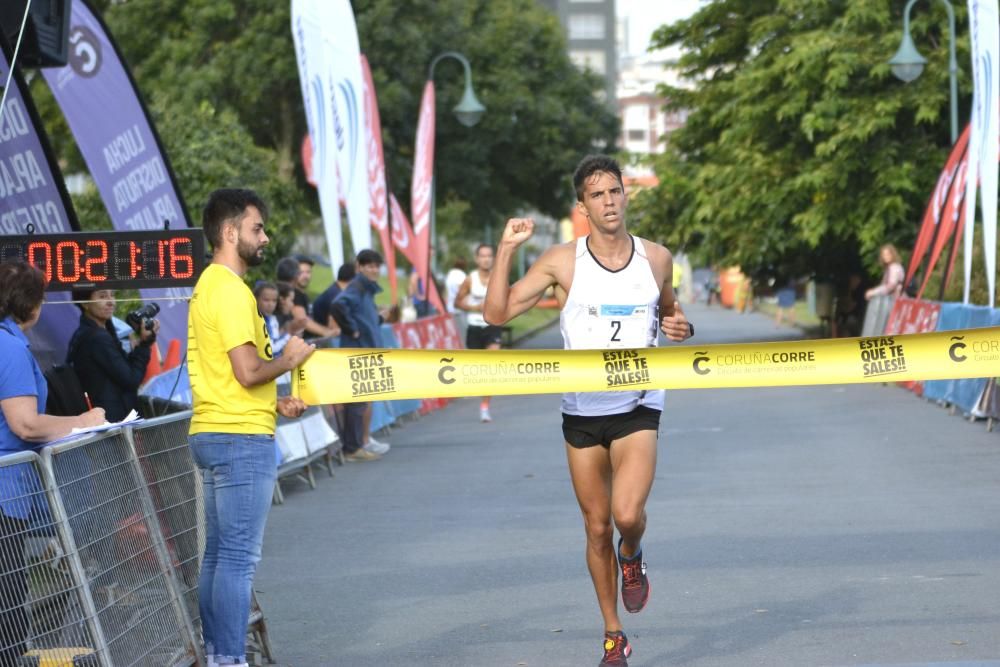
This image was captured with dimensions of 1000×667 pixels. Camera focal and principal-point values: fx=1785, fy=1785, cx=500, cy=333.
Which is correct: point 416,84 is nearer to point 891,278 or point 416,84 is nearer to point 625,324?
point 891,278

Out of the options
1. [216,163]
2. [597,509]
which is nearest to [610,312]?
[597,509]

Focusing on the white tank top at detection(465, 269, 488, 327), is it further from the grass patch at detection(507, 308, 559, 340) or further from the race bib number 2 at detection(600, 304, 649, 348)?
the grass patch at detection(507, 308, 559, 340)

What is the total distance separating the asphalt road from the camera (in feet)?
24.2

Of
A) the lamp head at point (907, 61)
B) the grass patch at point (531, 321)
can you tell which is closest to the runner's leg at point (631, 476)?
the lamp head at point (907, 61)

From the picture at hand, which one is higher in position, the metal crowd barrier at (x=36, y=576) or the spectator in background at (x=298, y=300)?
the metal crowd barrier at (x=36, y=576)

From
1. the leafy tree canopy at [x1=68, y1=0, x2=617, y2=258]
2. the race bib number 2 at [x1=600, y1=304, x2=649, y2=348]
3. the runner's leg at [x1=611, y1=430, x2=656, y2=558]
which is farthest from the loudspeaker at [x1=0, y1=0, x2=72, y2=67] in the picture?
the leafy tree canopy at [x1=68, y1=0, x2=617, y2=258]

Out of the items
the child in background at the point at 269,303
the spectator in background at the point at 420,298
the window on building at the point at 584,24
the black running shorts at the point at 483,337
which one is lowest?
the spectator in background at the point at 420,298

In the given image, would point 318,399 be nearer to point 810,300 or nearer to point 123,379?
point 123,379

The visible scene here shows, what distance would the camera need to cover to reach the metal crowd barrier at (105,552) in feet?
18.5

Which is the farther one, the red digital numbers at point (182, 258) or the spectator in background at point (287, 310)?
the spectator in background at point (287, 310)

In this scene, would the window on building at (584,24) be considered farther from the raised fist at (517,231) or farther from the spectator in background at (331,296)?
the raised fist at (517,231)

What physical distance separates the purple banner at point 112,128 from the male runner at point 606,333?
653 cm

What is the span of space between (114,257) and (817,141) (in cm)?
2776

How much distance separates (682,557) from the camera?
9672 mm
